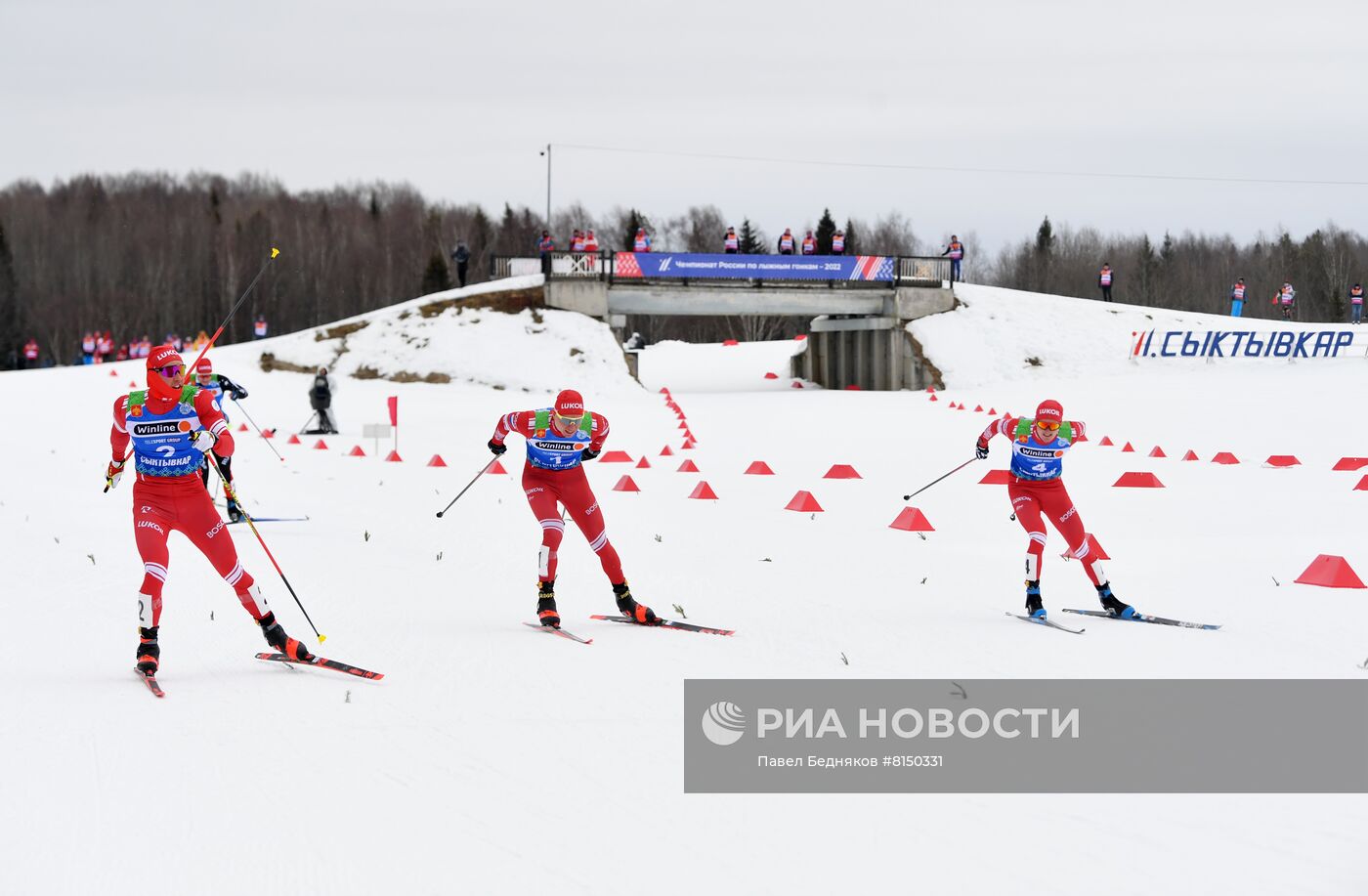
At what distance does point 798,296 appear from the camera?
1516 inches

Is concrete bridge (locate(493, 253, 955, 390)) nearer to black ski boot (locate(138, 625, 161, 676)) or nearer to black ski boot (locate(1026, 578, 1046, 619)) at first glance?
black ski boot (locate(1026, 578, 1046, 619))

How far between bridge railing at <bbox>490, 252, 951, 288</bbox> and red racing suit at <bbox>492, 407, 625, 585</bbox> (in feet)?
93.0

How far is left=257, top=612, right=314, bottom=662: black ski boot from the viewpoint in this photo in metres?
7.07

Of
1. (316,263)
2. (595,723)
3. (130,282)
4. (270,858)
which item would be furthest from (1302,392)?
(130,282)

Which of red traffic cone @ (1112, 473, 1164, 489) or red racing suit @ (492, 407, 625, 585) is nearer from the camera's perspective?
red racing suit @ (492, 407, 625, 585)

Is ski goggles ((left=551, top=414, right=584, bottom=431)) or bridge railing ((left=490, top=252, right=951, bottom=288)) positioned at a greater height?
bridge railing ((left=490, top=252, right=951, bottom=288))

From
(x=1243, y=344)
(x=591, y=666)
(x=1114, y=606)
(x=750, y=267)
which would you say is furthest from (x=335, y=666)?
(x=1243, y=344)

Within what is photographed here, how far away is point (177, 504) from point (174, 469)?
0.69 ft

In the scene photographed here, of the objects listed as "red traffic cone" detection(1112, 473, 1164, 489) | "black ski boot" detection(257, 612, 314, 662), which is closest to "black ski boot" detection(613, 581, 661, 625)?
"black ski boot" detection(257, 612, 314, 662)

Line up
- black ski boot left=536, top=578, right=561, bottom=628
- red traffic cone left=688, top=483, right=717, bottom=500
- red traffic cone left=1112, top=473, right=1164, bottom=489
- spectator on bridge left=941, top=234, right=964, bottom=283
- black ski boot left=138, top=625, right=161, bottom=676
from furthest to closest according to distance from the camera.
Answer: spectator on bridge left=941, top=234, right=964, bottom=283, red traffic cone left=1112, top=473, right=1164, bottom=489, red traffic cone left=688, top=483, right=717, bottom=500, black ski boot left=536, top=578, right=561, bottom=628, black ski boot left=138, top=625, right=161, bottom=676

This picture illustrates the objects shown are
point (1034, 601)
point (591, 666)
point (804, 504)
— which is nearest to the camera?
point (591, 666)

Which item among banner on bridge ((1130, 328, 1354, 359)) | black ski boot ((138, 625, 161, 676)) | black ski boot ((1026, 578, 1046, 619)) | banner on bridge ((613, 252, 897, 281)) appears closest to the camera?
black ski boot ((138, 625, 161, 676))

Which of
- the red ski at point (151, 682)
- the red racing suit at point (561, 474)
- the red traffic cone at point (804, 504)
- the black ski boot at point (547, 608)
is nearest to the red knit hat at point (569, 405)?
the red racing suit at point (561, 474)

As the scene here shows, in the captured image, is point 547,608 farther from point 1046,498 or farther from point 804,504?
point 804,504
